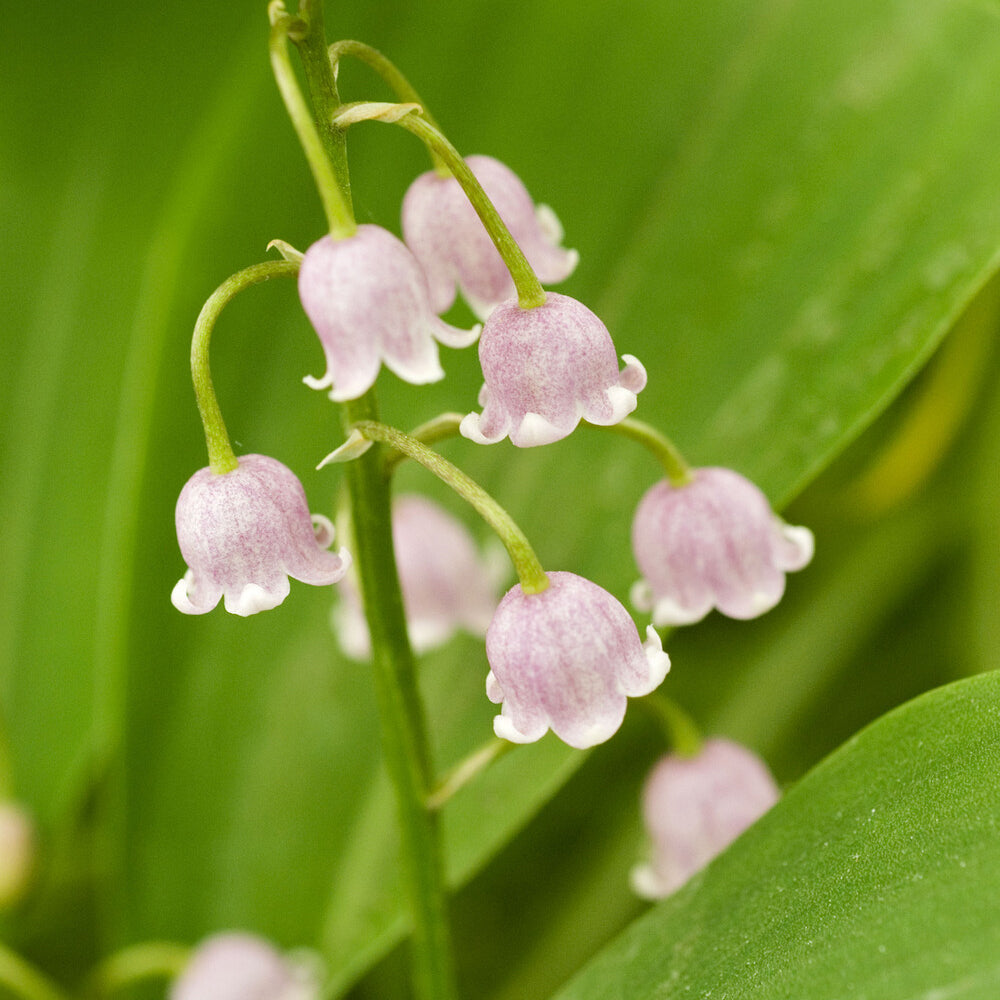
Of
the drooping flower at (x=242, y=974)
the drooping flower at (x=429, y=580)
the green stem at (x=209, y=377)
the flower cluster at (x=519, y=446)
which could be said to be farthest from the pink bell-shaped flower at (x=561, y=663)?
the drooping flower at (x=242, y=974)

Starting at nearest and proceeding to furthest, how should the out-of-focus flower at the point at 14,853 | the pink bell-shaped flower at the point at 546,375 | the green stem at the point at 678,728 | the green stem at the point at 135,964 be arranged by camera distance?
the pink bell-shaped flower at the point at 546,375, the green stem at the point at 678,728, the green stem at the point at 135,964, the out-of-focus flower at the point at 14,853

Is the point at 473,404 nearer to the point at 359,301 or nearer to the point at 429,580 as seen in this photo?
the point at 429,580

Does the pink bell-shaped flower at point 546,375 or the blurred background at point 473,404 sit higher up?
the pink bell-shaped flower at point 546,375

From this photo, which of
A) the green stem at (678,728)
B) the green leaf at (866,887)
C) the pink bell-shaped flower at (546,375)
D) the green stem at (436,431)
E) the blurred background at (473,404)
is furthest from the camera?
the blurred background at (473,404)

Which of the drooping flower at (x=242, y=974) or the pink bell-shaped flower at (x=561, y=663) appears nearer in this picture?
the pink bell-shaped flower at (x=561, y=663)

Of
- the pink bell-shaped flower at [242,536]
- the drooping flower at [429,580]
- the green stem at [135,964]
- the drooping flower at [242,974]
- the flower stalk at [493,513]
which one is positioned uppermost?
the flower stalk at [493,513]

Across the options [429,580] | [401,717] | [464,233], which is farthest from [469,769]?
[464,233]

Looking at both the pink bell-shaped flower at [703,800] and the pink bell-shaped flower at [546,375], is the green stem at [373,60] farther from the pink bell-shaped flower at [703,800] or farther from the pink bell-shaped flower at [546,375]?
the pink bell-shaped flower at [703,800]
